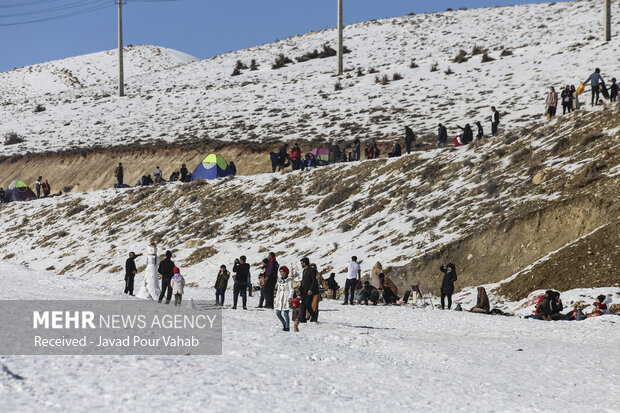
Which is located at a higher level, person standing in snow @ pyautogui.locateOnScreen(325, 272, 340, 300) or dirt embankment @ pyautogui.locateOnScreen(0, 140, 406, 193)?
dirt embankment @ pyautogui.locateOnScreen(0, 140, 406, 193)

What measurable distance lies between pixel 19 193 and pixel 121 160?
23.0ft

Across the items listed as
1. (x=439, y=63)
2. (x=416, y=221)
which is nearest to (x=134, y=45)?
(x=439, y=63)

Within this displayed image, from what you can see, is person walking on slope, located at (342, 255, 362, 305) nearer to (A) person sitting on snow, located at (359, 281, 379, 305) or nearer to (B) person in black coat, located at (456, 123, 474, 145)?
(A) person sitting on snow, located at (359, 281, 379, 305)

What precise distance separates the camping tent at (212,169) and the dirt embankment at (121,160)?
1.57 m

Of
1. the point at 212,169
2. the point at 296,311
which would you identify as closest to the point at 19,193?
the point at 212,169

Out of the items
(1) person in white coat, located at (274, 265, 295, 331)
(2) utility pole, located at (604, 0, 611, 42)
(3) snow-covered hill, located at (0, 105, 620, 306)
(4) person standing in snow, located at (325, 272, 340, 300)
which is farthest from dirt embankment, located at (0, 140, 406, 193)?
(1) person in white coat, located at (274, 265, 295, 331)

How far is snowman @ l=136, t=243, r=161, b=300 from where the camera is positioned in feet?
62.5

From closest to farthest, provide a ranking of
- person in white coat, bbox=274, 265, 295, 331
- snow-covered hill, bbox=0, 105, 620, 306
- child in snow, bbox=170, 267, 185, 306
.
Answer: person in white coat, bbox=274, 265, 295, 331
child in snow, bbox=170, 267, 185, 306
snow-covered hill, bbox=0, 105, 620, 306

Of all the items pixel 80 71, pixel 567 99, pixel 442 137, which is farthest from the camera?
pixel 80 71

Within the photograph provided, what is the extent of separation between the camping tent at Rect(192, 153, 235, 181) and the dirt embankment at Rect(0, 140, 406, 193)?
157 centimetres

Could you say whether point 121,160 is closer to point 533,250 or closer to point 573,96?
point 573,96

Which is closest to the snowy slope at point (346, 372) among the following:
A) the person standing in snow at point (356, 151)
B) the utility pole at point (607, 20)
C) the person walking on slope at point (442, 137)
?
the person walking on slope at point (442, 137)

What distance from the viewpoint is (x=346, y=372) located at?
11531mm

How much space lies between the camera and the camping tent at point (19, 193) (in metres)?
50.2
